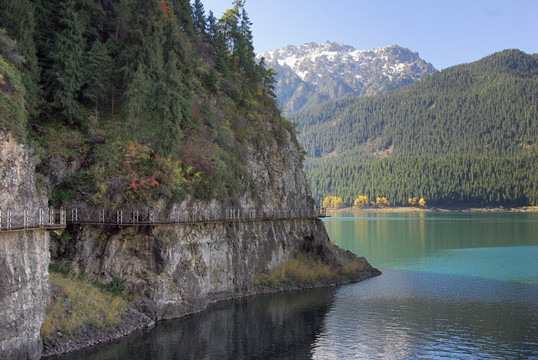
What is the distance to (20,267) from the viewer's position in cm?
3148

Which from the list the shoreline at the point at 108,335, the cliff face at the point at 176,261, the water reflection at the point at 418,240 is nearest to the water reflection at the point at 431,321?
the cliff face at the point at 176,261

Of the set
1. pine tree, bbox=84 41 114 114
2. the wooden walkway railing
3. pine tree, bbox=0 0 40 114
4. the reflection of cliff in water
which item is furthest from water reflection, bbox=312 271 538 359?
pine tree, bbox=0 0 40 114

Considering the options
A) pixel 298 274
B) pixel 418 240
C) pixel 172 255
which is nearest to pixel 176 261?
pixel 172 255

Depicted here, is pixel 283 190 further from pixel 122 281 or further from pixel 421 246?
pixel 421 246

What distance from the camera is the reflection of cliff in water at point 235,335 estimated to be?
37188 mm

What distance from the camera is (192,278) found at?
163 feet

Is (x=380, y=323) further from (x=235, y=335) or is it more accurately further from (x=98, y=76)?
(x=98, y=76)

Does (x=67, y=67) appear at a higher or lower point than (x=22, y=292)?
higher

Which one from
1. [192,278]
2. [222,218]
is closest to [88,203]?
[192,278]

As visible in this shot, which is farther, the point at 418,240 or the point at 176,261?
the point at 418,240

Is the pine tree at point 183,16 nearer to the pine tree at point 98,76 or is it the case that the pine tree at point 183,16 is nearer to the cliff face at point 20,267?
the pine tree at point 98,76

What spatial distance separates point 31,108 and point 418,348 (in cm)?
3860

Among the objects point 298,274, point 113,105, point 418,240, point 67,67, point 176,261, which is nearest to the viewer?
point 176,261

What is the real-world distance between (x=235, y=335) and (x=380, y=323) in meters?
13.6
